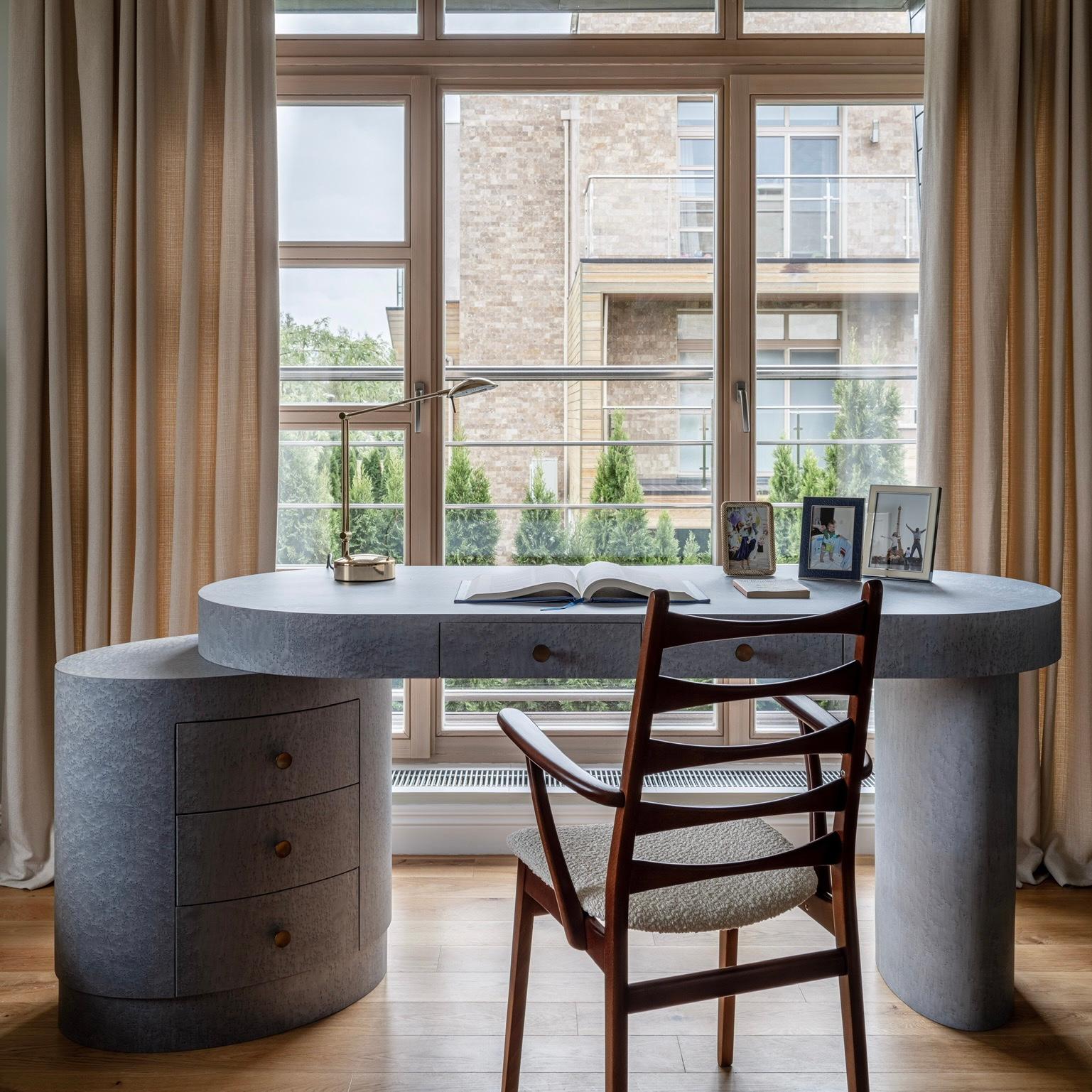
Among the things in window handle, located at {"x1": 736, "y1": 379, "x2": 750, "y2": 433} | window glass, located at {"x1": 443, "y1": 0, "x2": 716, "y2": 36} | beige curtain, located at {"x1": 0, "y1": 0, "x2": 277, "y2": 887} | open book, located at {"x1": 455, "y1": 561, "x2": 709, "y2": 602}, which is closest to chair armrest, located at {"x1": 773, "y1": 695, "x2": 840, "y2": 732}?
open book, located at {"x1": 455, "y1": 561, "x2": 709, "y2": 602}

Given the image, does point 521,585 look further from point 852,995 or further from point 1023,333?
point 1023,333

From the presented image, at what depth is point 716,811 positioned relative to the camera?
116 centimetres

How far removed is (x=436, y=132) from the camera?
251cm

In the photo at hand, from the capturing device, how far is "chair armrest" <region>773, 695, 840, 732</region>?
141cm

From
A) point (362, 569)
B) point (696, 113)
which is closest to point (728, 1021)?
point (362, 569)

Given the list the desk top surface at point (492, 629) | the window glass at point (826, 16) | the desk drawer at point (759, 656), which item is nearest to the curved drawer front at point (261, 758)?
the desk top surface at point (492, 629)

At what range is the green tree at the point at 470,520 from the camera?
2600 millimetres

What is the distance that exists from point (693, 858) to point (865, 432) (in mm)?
1643

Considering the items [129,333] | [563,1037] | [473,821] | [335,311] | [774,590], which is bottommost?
[563,1037]

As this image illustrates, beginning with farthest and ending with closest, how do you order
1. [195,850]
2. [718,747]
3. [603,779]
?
[603,779]
[195,850]
[718,747]

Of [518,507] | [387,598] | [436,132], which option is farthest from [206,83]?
[387,598]

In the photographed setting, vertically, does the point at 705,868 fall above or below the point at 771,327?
below

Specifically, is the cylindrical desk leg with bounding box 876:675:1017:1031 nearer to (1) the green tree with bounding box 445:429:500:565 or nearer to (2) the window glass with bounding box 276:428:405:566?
(1) the green tree with bounding box 445:429:500:565

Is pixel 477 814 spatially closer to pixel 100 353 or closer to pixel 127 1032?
pixel 127 1032
